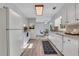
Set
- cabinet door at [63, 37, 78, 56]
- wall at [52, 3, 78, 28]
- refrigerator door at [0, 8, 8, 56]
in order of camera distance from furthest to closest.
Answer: wall at [52, 3, 78, 28]
cabinet door at [63, 37, 78, 56]
refrigerator door at [0, 8, 8, 56]

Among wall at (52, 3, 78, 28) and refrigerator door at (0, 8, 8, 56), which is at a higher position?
wall at (52, 3, 78, 28)

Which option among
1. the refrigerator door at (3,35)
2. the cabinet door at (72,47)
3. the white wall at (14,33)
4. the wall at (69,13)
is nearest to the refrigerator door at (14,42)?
the white wall at (14,33)

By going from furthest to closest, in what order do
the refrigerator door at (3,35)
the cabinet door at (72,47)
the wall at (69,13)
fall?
the wall at (69,13) → the cabinet door at (72,47) → the refrigerator door at (3,35)

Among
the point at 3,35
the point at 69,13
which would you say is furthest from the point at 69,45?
the point at 69,13

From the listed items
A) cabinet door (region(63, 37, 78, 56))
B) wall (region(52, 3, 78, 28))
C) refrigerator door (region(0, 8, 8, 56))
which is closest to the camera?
refrigerator door (region(0, 8, 8, 56))

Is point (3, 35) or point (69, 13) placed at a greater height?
point (69, 13)

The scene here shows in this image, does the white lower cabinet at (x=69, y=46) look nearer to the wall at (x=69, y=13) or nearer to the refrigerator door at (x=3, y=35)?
the wall at (x=69, y=13)

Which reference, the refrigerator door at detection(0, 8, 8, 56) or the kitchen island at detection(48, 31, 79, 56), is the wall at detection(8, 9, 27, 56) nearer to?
the refrigerator door at detection(0, 8, 8, 56)

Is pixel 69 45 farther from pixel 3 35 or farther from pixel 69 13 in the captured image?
pixel 69 13

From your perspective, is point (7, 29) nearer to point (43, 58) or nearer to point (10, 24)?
point (10, 24)

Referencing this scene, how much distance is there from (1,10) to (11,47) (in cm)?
77

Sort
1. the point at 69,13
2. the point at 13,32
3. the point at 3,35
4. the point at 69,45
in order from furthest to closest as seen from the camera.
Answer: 1. the point at 69,13
2. the point at 69,45
3. the point at 13,32
4. the point at 3,35

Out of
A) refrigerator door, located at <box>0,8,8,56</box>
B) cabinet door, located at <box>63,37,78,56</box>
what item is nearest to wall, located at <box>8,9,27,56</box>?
refrigerator door, located at <box>0,8,8,56</box>

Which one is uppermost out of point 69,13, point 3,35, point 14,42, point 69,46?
point 69,13
